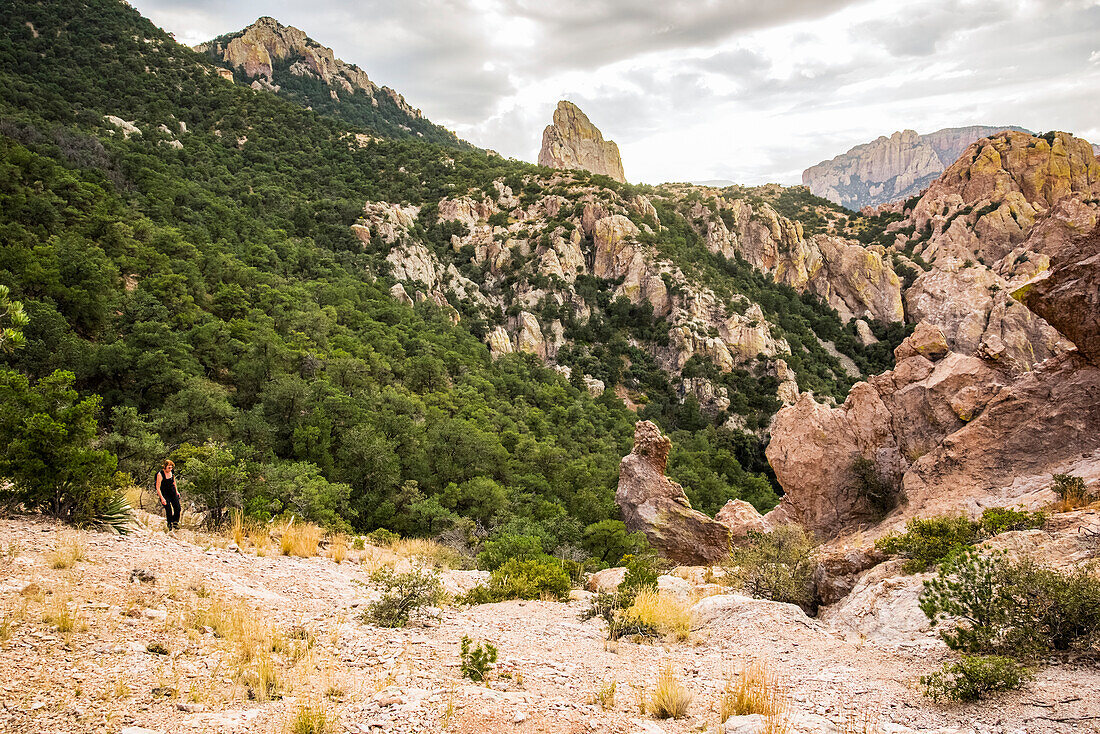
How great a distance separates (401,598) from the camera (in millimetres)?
7691

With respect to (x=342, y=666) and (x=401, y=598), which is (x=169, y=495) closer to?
(x=401, y=598)

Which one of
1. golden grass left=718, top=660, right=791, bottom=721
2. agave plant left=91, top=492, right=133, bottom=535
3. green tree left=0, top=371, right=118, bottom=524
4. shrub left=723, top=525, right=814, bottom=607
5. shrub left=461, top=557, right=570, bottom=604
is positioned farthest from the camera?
shrub left=723, top=525, right=814, bottom=607

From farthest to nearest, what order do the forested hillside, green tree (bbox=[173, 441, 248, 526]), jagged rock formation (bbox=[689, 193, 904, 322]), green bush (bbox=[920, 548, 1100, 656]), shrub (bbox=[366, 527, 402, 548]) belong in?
jagged rock formation (bbox=[689, 193, 904, 322]) → the forested hillside → shrub (bbox=[366, 527, 402, 548]) → green tree (bbox=[173, 441, 248, 526]) → green bush (bbox=[920, 548, 1100, 656])

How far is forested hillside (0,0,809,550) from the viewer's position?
2156 centimetres

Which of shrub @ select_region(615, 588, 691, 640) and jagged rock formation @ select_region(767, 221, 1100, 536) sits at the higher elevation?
jagged rock formation @ select_region(767, 221, 1100, 536)

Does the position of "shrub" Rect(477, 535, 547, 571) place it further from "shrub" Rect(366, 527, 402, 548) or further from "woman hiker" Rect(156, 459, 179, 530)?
"woman hiker" Rect(156, 459, 179, 530)

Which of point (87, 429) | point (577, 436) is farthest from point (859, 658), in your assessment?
point (577, 436)

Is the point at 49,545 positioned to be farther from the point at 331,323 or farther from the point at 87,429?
the point at 331,323

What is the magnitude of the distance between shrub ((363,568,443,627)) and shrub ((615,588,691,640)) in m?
3.20

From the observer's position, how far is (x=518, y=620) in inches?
344

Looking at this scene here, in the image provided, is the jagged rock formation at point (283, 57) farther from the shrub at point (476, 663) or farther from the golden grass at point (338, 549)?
the shrub at point (476, 663)

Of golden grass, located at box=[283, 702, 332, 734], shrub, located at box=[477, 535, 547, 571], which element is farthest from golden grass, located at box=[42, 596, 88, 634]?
shrub, located at box=[477, 535, 547, 571]

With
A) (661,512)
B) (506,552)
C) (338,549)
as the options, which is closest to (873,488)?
(661,512)

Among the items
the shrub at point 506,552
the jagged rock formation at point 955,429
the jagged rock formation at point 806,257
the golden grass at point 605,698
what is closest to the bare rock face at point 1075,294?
the jagged rock formation at point 955,429
